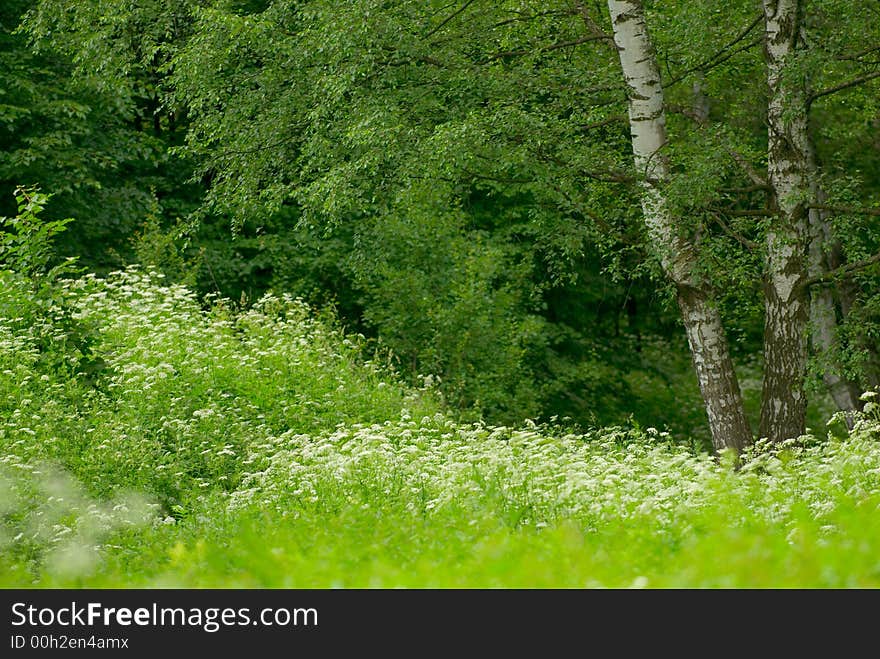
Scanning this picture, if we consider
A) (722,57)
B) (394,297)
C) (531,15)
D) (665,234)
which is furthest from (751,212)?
(394,297)

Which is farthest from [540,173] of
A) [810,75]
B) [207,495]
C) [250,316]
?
[207,495]

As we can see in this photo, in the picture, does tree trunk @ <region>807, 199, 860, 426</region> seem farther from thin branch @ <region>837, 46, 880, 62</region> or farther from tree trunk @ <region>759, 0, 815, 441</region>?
thin branch @ <region>837, 46, 880, 62</region>

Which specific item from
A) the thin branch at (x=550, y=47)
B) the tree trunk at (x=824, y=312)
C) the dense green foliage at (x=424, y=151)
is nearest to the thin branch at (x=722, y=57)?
the dense green foliage at (x=424, y=151)

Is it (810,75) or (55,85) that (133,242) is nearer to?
(55,85)

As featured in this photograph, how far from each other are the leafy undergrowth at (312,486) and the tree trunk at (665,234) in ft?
2.81

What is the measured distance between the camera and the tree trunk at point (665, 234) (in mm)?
12102

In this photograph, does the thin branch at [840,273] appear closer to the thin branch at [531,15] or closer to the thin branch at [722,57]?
the thin branch at [722,57]

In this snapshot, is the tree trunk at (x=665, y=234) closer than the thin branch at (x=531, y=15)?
Yes

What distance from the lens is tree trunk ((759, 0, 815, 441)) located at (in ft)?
39.1

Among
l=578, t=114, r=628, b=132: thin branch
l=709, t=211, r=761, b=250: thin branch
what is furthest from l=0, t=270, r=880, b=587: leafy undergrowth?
l=578, t=114, r=628, b=132: thin branch

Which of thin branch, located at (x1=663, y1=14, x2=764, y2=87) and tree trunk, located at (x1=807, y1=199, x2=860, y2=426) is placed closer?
thin branch, located at (x1=663, y1=14, x2=764, y2=87)

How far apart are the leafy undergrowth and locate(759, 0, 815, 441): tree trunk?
627mm
